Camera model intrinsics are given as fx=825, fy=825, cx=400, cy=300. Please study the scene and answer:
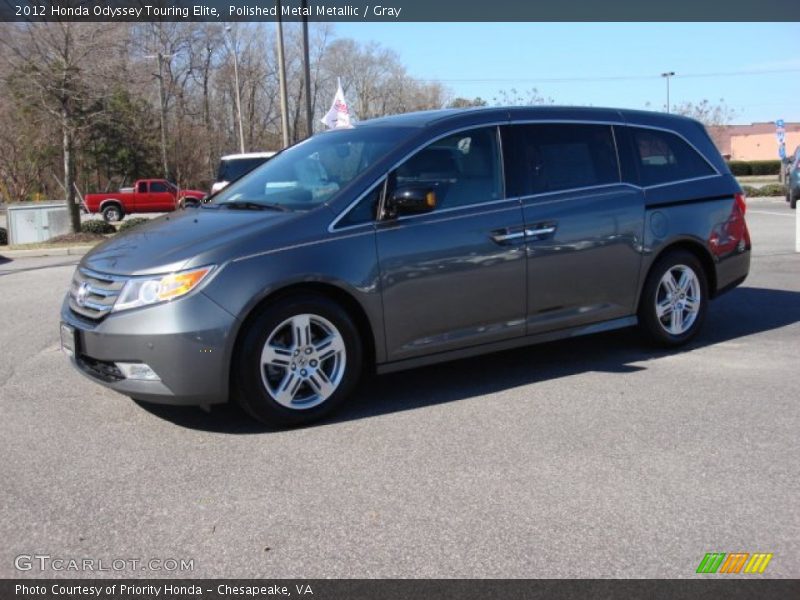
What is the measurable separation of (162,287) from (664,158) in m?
4.03

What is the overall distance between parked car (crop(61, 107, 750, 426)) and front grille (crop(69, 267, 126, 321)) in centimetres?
1

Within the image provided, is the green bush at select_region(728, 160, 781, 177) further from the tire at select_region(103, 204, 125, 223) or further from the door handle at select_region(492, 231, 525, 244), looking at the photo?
the door handle at select_region(492, 231, 525, 244)

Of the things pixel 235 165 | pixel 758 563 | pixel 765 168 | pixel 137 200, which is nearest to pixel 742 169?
pixel 765 168

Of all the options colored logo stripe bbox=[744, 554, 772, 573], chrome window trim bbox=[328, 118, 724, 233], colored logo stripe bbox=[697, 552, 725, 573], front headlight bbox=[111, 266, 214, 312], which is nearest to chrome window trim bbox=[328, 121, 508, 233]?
chrome window trim bbox=[328, 118, 724, 233]

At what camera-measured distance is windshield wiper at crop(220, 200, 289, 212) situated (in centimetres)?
513

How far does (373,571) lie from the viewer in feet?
10.3

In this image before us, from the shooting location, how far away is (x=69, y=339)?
193 inches

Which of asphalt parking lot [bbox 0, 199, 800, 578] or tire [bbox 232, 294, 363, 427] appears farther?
tire [bbox 232, 294, 363, 427]

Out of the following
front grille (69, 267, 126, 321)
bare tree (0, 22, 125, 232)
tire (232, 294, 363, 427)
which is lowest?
tire (232, 294, 363, 427)

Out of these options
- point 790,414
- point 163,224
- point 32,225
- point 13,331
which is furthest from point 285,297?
point 32,225

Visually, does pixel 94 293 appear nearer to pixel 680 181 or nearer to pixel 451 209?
pixel 451 209

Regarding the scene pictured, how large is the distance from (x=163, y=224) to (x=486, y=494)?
2841 millimetres
